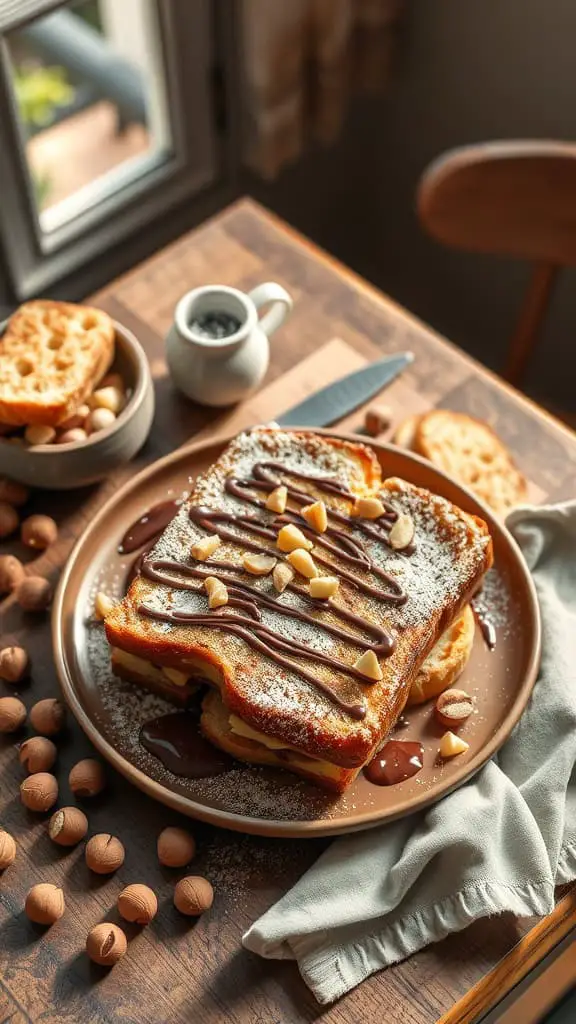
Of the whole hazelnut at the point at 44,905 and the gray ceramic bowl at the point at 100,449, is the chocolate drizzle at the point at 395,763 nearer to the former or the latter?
the whole hazelnut at the point at 44,905

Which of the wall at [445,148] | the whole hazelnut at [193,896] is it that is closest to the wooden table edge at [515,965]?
the whole hazelnut at [193,896]

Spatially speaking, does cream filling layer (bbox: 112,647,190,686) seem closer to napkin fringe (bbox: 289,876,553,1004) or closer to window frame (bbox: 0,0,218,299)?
napkin fringe (bbox: 289,876,553,1004)

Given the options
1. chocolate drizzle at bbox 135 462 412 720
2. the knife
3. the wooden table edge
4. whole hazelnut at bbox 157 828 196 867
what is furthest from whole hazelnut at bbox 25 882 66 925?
the knife

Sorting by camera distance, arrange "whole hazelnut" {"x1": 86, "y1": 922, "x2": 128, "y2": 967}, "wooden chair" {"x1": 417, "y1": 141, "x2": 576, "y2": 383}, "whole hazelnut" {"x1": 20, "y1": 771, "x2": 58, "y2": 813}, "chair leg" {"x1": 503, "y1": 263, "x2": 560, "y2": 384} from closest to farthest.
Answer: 1. "whole hazelnut" {"x1": 86, "y1": 922, "x2": 128, "y2": 967}
2. "whole hazelnut" {"x1": 20, "y1": 771, "x2": 58, "y2": 813}
3. "wooden chair" {"x1": 417, "y1": 141, "x2": 576, "y2": 383}
4. "chair leg" {"x1": 503, "y1": 263, "x2": 560, "y2": 384}

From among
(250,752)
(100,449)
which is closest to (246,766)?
(250,752)

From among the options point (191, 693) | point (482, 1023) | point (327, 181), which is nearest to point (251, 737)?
point (191, 693)

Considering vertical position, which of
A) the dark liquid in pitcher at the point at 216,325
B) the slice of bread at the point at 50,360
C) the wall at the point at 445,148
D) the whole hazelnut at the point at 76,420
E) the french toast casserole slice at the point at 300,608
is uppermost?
the slice of bread at the point at 50,360

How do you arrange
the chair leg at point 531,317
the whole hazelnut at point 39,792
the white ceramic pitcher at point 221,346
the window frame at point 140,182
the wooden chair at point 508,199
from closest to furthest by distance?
the whole hazelnut at point 39,792, the white ceramic pitcher at point 221,346, the wooden chair at point 508,199, the chair leg at point 531,317, the window frame at point 140,182

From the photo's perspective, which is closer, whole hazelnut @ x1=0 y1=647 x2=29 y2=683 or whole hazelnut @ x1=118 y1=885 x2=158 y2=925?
whole hazelnut @ x1=118 y1=885 x2=158 y2=925
